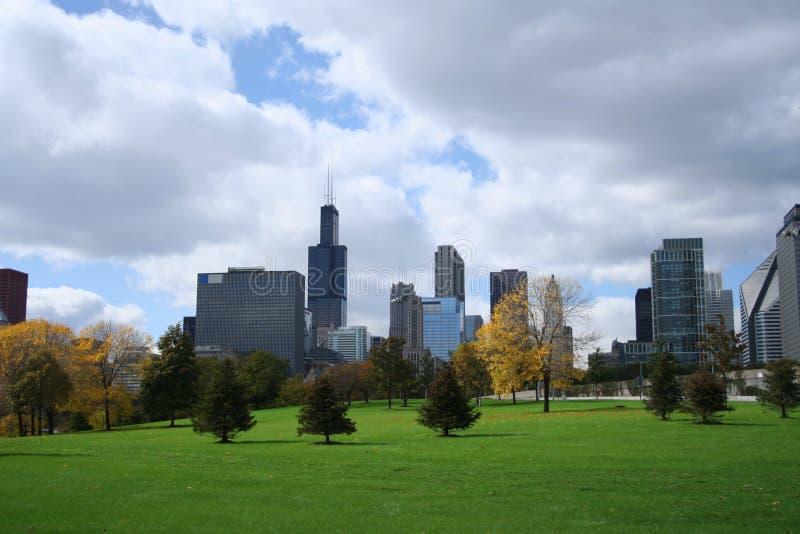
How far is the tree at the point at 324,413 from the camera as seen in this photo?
104ft

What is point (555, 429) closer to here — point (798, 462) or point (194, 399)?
point (798, 462)

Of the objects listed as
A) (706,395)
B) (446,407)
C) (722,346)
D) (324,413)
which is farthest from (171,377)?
(722,346)

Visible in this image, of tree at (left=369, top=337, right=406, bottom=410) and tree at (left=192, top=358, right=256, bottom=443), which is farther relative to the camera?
tree at (left=369, top=337, right=406, bottom=410)

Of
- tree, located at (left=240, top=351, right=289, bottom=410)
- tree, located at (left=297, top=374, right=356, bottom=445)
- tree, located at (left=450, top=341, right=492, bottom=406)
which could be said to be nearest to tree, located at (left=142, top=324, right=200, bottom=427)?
tree, located at (left=240, top=351, right=289, bottom=410)

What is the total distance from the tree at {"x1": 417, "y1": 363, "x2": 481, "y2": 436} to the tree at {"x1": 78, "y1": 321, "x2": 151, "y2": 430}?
39458 mm

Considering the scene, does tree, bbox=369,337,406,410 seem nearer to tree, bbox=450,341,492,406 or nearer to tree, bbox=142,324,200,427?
tree, bbox=450,341,492,406

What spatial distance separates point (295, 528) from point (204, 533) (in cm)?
154

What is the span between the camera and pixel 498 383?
55.1 meters

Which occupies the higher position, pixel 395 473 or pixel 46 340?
pixel 46 340

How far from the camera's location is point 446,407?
3362 centimetres

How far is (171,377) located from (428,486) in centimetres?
5483

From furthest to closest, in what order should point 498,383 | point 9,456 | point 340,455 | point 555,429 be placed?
1. point 498,383
2. point 555,429
3. point 9,456
4. point 340,455

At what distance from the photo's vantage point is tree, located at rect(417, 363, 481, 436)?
33.3 meters

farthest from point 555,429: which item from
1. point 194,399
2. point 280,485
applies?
point 194,399
